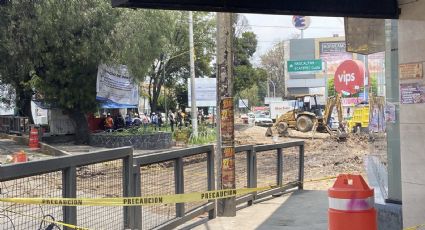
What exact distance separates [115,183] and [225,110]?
292 cm

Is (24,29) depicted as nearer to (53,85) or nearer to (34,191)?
(53,85)

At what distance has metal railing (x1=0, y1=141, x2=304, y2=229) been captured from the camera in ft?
15.5

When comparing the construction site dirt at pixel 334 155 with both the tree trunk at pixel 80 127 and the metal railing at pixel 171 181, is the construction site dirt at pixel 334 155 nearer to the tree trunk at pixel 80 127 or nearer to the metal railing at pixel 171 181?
the metal railing at pixel 171 181

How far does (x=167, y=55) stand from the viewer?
5094 cm

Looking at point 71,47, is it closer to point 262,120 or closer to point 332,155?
point 332,155

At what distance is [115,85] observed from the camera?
3017cm

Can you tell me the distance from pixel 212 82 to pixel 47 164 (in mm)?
34017

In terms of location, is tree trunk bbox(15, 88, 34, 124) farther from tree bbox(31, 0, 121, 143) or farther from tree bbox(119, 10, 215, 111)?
tree bbox(31, 0, 121, 143)

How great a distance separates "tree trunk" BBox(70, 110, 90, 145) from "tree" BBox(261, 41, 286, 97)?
209 feet

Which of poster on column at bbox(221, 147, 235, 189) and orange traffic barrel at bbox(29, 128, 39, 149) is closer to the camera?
poster on column at bbox(221, 147, 235, 189)

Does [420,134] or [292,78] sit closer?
[420,134]

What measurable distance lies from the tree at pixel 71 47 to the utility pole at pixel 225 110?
60.0ft

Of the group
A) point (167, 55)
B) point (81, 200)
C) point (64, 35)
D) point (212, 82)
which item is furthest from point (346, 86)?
point (167, 55)

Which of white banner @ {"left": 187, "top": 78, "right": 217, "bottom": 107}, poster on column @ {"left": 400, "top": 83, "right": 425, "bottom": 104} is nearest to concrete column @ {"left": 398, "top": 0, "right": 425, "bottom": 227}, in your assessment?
poster on column @ {"left": 400, "top": 83, "right": 425, "bottom": 104}
